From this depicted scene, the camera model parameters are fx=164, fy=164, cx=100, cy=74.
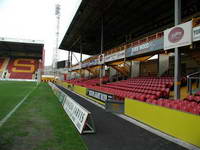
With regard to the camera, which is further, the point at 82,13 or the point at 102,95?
the point at 82,13

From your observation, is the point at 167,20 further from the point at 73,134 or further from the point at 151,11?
the point at 73,134

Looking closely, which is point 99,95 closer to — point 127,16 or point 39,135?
point 39,135

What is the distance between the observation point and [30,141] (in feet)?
14.1

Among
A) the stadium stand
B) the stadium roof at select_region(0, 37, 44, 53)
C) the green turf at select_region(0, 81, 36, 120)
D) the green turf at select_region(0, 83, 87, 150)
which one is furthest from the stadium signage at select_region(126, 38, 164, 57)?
the stadium stand

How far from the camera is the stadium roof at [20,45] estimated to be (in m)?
39.8

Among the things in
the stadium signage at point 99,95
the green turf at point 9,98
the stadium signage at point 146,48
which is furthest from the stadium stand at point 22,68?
the stadium signage at point 146,48

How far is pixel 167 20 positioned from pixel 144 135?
14754mm

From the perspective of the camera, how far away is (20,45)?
144 feet

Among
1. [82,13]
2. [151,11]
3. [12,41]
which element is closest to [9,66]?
[12,41]

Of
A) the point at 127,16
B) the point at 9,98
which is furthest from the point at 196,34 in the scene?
the point at 9,98

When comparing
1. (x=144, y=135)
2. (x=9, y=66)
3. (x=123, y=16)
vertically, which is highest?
(x=123, y=16)

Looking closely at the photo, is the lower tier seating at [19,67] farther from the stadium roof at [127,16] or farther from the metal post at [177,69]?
the metal post at [177,69]

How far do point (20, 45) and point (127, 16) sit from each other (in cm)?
3592

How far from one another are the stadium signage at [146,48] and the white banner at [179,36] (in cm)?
87
